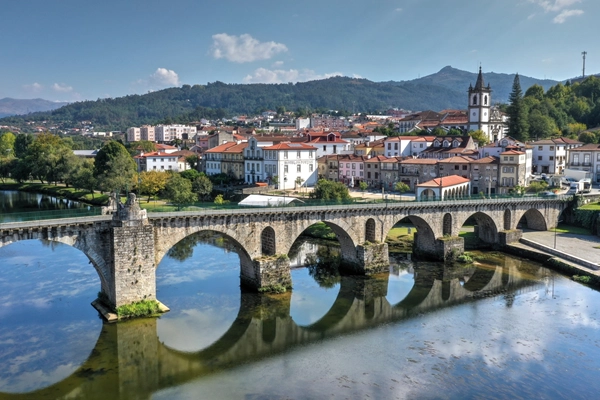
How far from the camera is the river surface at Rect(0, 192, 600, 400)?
22797 mm

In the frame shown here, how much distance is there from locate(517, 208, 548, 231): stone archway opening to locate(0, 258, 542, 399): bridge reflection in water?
11212 millimetres

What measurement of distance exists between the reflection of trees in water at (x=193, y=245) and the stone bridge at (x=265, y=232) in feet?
31.2

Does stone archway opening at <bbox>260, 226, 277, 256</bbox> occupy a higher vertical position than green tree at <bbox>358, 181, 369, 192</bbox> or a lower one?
lower

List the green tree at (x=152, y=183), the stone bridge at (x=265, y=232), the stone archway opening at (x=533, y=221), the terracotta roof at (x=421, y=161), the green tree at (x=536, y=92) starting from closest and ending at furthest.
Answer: the stone bridge at (x=265, y=232) < the stone archway opening at (x=533, y=221) < the terracotta roof at (x=421, y=161) < the green tree at (x=152, y=183) < the green tree at (x=536, y=92)

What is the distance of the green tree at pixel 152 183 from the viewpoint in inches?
2713

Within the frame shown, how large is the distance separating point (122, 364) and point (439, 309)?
18.8 metres

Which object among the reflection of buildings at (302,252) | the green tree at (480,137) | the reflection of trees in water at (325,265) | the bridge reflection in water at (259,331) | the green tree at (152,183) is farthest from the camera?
the green tree at (480,137)

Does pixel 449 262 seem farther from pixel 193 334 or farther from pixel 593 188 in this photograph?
pixel 593 188

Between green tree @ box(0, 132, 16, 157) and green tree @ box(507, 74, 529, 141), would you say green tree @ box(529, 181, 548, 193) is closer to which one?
green tree @ box(507, 74, 529, 141)

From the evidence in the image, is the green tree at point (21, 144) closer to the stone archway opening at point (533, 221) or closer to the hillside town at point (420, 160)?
the hillside town at point (420, 160)

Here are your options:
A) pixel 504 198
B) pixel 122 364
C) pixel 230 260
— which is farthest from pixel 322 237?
pixel 122 364

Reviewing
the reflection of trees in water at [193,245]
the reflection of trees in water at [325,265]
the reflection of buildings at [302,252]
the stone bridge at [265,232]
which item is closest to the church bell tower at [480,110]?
the stone bridge at [265,232]

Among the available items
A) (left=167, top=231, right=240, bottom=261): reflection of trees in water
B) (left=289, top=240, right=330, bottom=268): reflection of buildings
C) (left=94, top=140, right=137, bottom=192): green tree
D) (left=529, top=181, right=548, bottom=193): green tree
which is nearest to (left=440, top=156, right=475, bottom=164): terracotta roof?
(left=529, top=181, right=548, bottom=193): green tree

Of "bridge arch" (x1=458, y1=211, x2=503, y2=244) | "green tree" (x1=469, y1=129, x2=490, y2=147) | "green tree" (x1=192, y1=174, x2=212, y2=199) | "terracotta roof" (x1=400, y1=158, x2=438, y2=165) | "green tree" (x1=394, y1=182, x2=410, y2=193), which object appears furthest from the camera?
"green tree" (x1=469, y1=129, x2=490, y2=147)
